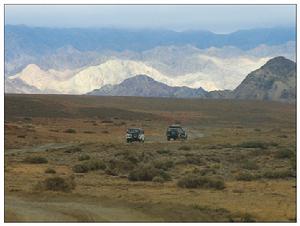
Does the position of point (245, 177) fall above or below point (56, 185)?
below

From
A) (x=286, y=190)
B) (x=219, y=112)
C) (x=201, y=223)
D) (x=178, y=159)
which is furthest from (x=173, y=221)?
(x=219, y=112)

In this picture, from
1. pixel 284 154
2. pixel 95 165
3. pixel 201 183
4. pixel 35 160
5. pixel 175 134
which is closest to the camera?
pixel 201 183

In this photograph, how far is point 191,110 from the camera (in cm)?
15012

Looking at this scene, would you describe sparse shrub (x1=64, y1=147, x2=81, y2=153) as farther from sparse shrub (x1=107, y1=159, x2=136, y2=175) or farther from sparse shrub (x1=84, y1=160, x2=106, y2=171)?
sparse shrub (x1=84, y1=160, x2=106, y2=171)

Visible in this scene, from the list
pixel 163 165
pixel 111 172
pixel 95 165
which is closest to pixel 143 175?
pixel 111 172

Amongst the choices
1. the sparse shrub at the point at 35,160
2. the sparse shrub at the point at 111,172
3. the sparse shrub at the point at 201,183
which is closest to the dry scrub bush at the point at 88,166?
the sparse shrub at the point at 111,172

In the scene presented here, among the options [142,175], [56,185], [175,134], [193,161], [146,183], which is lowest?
[146,183]

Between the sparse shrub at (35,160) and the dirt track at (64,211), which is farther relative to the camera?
the sparse shrub at (35,160)

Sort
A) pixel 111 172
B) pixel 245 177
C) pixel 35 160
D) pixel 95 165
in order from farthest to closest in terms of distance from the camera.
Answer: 1. pixel 35 160
2. pixel 95 165
3. pixel 111 172
4. pixel 245 177

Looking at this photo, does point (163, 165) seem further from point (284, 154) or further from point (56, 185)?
point (56, 185)

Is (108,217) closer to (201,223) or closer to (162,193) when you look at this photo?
(201,223)

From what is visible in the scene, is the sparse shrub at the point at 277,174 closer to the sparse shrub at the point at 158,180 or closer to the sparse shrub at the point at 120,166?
the sparse shrub at the point at 158,180

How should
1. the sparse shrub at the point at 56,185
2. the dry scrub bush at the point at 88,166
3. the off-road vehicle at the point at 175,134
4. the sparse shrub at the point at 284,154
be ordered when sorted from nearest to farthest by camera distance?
the sparse shrub at the point at 56,185, the dry scrub bush at the point at 88,166, the sparse shrub at the point at 284,154, the off-road vehicle at the point at 175,134

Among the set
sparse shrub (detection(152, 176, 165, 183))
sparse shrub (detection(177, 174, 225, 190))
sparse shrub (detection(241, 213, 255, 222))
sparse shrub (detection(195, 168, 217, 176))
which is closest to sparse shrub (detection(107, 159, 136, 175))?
sparse shrub (detection(195, 168, 217, 176))
